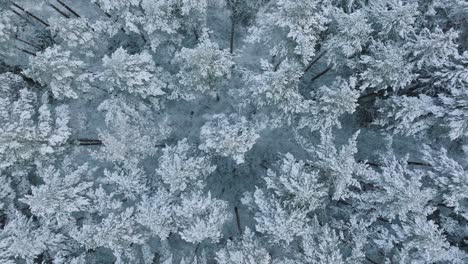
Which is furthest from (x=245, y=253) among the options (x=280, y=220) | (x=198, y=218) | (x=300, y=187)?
(x=300, y=187)

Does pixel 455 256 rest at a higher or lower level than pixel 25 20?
lower

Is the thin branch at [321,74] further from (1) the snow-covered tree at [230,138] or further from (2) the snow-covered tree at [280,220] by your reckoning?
(2) the snow-covered tree at [280,220]

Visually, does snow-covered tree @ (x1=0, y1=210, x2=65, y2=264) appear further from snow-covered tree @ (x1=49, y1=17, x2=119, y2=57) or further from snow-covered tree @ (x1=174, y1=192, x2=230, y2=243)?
snow-covered tree @ (x1=49, y1=17, x2=119, y2=57)

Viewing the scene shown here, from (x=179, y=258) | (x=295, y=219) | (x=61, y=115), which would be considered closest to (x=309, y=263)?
(x=295, y=219)

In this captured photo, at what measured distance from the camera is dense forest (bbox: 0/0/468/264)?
1116 cm

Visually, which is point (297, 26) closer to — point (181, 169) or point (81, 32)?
point (181, 169)

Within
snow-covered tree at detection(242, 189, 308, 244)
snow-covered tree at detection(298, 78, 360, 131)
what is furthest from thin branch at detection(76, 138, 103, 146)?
snow-covered tree at detection(298, 78, 360, 131)

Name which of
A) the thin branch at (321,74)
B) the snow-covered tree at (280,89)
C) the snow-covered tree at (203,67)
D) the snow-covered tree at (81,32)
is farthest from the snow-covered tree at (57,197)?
the thin branch at (321,74)

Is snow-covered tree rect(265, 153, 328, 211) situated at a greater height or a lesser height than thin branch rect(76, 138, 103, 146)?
lesser

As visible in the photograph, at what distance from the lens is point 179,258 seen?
1398cm

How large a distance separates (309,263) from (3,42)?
1312 centimetres

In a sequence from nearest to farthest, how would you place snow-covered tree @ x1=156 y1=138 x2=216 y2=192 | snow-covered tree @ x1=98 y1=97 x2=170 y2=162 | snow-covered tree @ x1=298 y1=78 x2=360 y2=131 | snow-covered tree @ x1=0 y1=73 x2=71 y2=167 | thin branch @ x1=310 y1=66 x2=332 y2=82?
snow-covered tree @ x1=0 y1=73 x2=71 y2=167 → snow-covered tree @ x1=298 y1=78 x2=360 y2=131 → snow-covered tree @ x1=156 y1=138 x2=216 y2=192 → snow-covered tree @ x1=98 y1=97 x2=170 y2=162 → thin branch @ x1=310 y1=66 x2=332 y2=82

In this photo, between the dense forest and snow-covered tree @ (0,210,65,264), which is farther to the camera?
the dense forest

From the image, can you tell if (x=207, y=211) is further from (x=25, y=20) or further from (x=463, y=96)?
(x=25, y=20)
